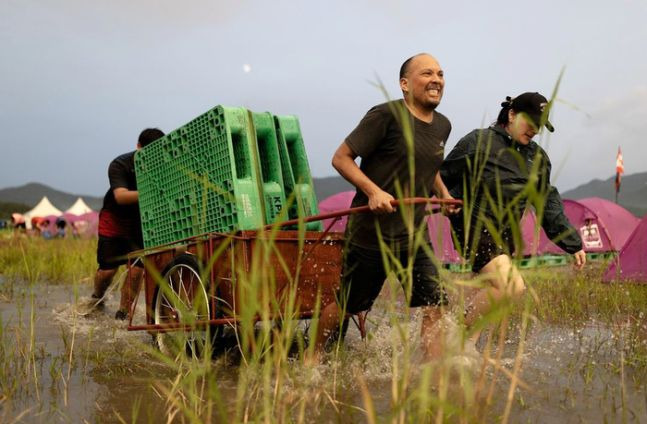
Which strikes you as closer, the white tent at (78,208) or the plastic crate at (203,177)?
the plastic crate at (203,177)

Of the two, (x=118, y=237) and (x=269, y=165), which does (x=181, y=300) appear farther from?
→ (x=118, y=237)

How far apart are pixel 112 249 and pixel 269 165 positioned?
268cm

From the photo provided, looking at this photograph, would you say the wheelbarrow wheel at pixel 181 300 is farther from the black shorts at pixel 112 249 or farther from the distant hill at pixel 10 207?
the distant hill at pixel 10 207

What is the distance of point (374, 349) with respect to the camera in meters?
4.00

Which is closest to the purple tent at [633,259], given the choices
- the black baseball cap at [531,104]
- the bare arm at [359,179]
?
the black baseball cap at [531,104]

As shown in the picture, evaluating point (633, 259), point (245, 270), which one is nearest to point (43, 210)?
point (633, 259)

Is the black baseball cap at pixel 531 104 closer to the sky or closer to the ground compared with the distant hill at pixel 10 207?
closer to the ground

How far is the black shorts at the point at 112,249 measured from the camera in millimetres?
5969

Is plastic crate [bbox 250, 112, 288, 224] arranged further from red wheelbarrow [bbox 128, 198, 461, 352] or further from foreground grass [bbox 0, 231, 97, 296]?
foreground grass [bbox 0, 231, 97, 296]

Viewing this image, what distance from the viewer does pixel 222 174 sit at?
3.66 meters

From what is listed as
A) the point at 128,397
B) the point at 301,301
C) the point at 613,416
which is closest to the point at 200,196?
the point at 301,301

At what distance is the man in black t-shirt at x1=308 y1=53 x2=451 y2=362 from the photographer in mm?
3109

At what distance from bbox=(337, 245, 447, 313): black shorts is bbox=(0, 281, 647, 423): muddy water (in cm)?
33

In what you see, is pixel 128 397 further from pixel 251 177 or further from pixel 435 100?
pixel 435 100
